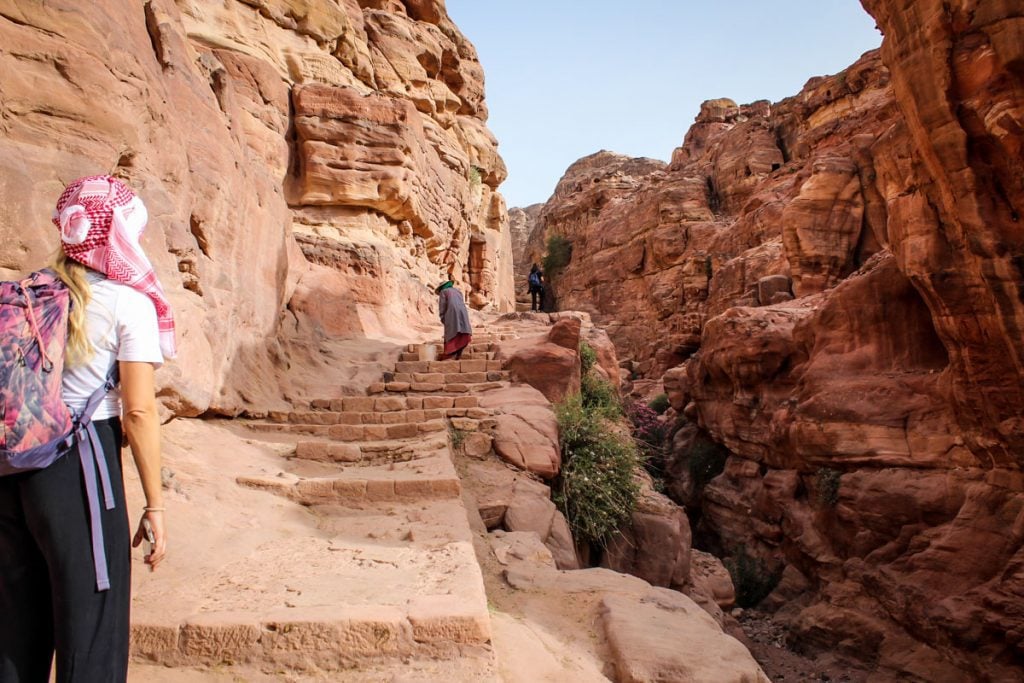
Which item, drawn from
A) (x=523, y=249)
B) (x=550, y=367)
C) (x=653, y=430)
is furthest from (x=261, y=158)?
(x=523, y=249)

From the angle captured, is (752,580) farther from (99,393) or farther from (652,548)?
(99,393)

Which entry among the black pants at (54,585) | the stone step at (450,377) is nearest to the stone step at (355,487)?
the black pants at (54,585)

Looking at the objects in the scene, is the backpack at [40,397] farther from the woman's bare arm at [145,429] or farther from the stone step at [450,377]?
the stone step at [450,377]

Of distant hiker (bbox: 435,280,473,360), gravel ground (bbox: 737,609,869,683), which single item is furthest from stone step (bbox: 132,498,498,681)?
gravel ground (bbox: 737,609,869,683)

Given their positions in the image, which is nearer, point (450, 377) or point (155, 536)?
point (155, 536)


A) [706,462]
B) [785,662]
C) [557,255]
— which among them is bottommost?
[785,662]

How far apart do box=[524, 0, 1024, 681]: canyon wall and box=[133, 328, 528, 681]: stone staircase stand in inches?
307

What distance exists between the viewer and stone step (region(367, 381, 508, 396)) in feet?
25.2

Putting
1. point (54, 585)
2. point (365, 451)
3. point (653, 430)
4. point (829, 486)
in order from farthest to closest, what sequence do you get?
point (653, 430) → point (829, 486) → point (365, 451) → point (54, 585)

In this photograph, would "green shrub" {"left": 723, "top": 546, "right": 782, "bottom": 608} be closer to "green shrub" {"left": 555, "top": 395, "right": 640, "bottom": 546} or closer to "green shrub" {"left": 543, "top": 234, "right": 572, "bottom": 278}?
"green shrub" {"left": 555, "top": 395, "right": 640, "bottom": 546}

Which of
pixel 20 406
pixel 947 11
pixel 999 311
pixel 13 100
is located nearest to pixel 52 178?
pixel 13 100

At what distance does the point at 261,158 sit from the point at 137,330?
787cm

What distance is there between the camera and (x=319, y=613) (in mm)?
2283

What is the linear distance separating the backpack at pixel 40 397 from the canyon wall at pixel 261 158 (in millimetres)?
2187
